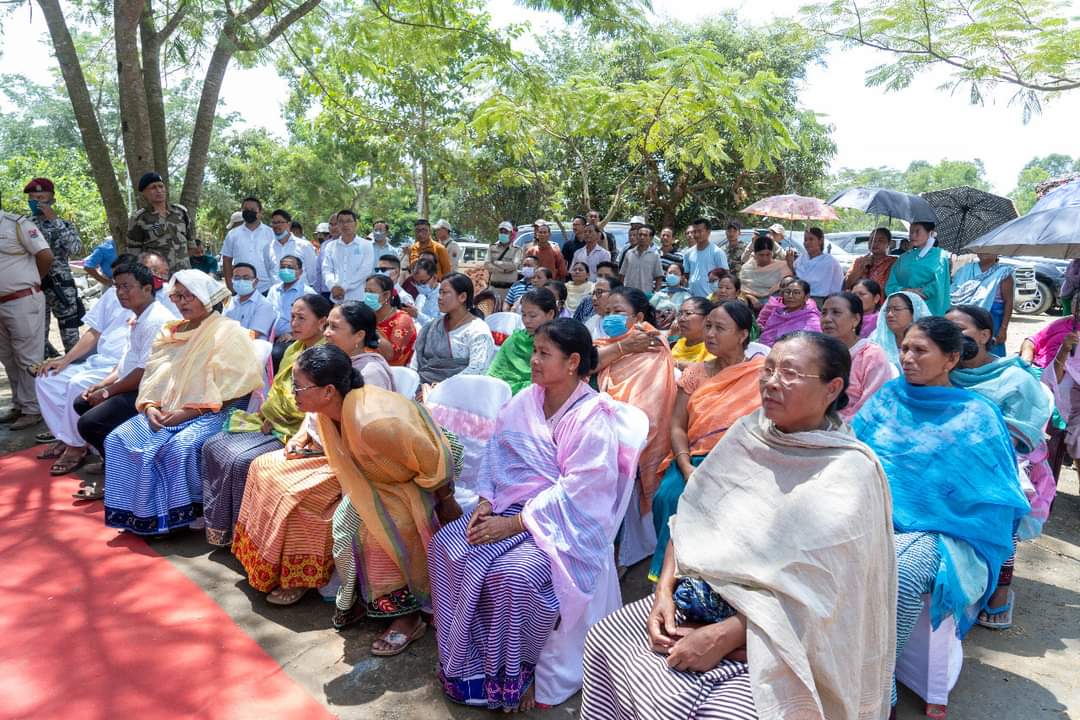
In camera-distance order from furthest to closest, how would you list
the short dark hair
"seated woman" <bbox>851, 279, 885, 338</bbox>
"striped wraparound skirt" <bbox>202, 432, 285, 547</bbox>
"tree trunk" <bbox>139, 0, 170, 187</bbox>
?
"tree trunk" <bbox>139, 0, 170, 187</bbox>, "seated woman" <bbox>851, 279, 885, 338</bbox>, "striped wraparound skirt" <bbox>202, 432, 285, 547</bbox>, the short dark hair

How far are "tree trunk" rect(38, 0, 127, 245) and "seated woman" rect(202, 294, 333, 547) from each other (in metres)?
3.65

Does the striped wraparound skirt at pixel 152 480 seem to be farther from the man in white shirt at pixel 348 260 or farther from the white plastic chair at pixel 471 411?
Answer: the man in white shirt at pixel 348 260

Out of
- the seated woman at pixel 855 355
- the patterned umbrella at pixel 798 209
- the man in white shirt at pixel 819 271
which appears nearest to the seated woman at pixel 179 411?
the seated woman at pixel 855 355

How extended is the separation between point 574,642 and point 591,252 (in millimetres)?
5878

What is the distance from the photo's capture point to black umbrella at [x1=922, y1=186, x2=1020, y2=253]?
273 inches

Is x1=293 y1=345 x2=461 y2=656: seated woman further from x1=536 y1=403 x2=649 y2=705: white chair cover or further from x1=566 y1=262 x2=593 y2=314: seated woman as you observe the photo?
x1=566 y1=262 x2=593 y2=314: seated woman

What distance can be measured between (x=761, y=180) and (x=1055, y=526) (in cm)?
1490

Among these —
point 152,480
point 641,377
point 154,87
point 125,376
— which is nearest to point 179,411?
point 152,480

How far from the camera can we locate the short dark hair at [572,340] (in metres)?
2.92

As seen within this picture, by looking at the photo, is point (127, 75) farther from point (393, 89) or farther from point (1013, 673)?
point (393, 89)

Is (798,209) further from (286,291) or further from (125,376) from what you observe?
(125,376)

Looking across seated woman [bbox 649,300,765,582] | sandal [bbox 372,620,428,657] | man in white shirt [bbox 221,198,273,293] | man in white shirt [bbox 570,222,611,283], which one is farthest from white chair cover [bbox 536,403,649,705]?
man in white shirt [bbox 221,198,273,293]

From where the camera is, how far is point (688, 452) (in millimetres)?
3330

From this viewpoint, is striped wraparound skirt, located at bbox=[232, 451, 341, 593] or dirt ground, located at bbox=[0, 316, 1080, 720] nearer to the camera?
dirt ground, located at bbox=[0, 316, 1080, 720]
